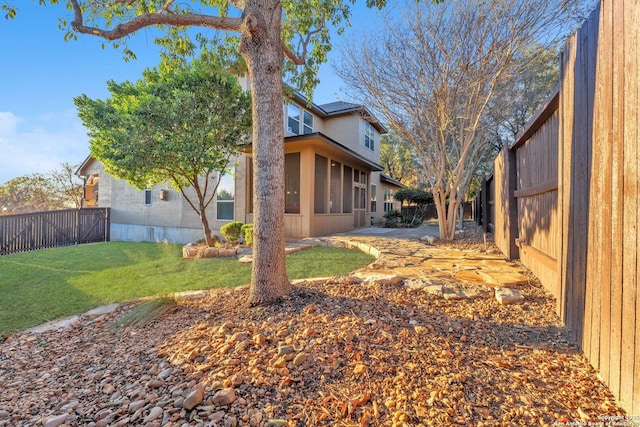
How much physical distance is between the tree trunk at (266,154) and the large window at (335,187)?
25.3 feet

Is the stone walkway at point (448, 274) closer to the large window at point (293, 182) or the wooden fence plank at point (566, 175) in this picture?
the wooden fence plank at point (566, 175)

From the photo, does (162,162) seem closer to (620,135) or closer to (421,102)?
(421,102)

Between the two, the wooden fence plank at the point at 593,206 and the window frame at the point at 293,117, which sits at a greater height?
the window frame at the point at 293,117

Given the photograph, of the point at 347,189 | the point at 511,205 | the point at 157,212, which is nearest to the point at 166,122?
the point at 157,212

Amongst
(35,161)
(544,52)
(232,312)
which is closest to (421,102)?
(544,52)

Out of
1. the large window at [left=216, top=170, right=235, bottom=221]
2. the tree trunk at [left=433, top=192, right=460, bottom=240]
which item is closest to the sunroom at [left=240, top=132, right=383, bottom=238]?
the large window at [left=216, top=170, right=235, bottom=221]

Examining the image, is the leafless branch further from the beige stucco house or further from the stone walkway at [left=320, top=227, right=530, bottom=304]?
the beige stucco house

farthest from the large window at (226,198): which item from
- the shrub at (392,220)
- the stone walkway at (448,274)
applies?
the shrub at (392,220)

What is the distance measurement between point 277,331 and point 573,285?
2376mm

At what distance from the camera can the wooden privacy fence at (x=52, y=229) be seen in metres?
9.88

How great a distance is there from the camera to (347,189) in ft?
39.6

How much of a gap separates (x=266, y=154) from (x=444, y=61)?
19.2ft

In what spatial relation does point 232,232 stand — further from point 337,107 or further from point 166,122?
point 337,107

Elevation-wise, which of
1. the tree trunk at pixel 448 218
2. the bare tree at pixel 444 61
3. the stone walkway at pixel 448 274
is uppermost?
the bare tree at pixel 444 61
